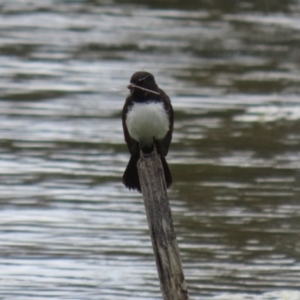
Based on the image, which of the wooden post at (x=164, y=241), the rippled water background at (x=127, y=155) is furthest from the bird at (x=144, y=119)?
the rippled water background at (x=127, y=155)

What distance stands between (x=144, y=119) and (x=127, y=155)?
14.4 feet

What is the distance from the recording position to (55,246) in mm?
8930

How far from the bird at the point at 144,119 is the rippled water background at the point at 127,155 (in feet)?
4.22

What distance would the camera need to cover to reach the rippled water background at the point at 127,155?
8.55 meters

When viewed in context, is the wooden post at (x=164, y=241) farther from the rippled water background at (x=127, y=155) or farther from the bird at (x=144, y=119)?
the rippled water background at (x=127, y=155)

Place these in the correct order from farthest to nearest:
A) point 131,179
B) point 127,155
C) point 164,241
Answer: point 127,155, point 131,179, point 164,241

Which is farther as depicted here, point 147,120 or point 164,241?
point 147,120

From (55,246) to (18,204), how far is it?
3.68 feet

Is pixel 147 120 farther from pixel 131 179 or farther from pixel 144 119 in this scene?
pixel 131 179

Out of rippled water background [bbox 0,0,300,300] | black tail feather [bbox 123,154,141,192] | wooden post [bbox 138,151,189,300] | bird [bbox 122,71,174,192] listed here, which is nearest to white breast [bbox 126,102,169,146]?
bird [bbox 122,71,174,192]

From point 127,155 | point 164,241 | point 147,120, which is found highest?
point 127,155

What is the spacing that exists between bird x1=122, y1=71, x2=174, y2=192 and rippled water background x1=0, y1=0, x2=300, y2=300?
4.22ft

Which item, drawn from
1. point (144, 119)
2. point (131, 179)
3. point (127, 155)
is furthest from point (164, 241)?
point (127, 155)

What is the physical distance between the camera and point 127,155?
1157cm
